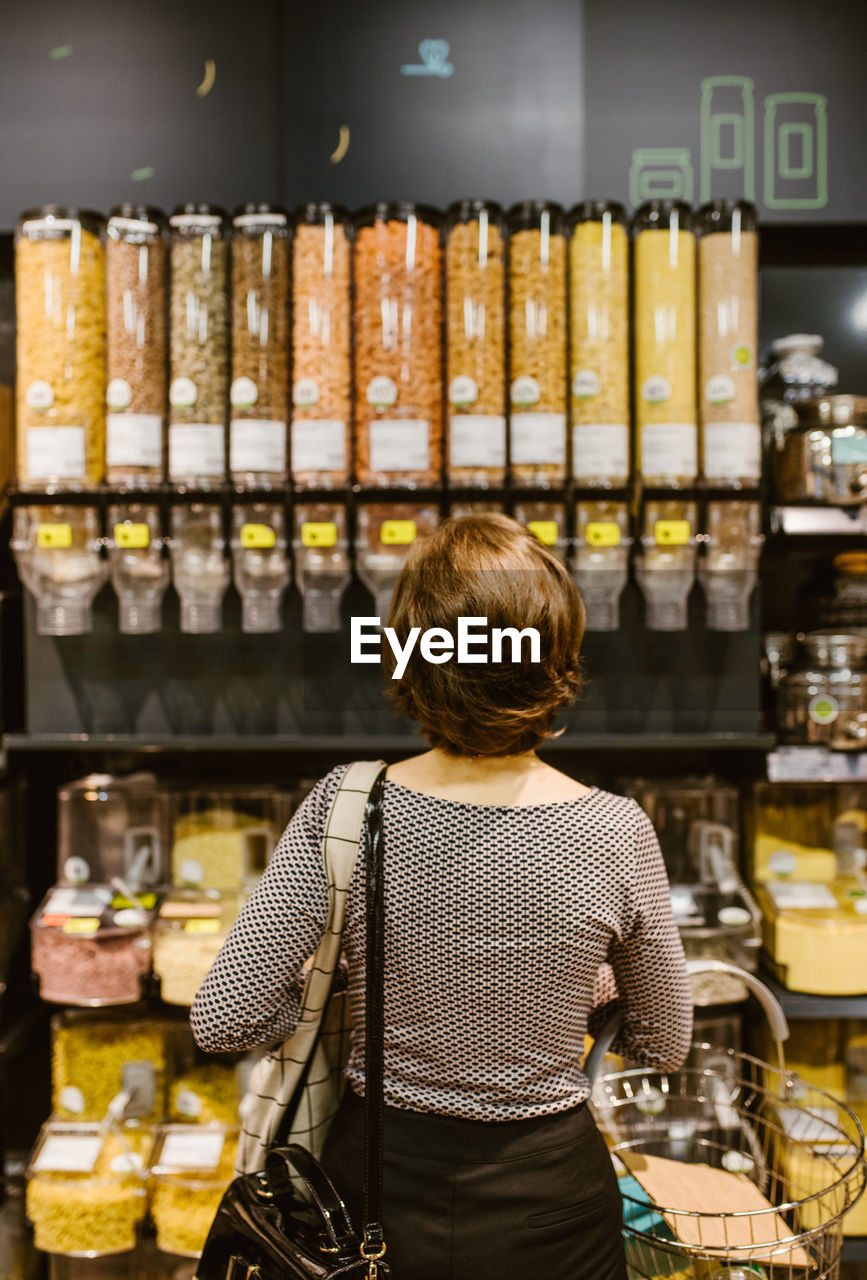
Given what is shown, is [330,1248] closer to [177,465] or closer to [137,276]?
[177,465]

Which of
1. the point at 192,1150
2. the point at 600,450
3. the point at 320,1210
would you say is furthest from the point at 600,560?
the point at 192,1150

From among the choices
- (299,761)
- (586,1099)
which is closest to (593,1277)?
(586,1099)

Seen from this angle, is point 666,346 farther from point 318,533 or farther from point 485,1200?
point 485,1200

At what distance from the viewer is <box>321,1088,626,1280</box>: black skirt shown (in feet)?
3.42

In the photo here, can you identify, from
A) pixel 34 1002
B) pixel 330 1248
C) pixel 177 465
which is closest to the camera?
pixel 330 1248

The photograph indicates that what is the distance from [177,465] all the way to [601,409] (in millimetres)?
781

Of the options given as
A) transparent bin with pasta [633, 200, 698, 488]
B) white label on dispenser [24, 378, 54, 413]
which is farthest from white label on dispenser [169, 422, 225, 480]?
transparent bin with pasta [633, 200, 698, 488]

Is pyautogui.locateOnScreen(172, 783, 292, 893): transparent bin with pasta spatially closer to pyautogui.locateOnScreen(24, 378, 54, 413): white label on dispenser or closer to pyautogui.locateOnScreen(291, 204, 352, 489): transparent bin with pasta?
pyautogui.locateOnScreen(291, 204, 352, 489): transparent bin with pasta

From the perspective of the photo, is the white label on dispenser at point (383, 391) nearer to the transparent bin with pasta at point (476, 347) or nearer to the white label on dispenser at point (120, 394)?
the transparent bin with pasta at point (476, 347)

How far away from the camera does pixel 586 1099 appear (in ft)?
3.72

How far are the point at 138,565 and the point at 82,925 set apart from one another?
674 millimetres

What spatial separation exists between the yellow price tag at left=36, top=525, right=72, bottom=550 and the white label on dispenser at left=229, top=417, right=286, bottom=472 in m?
0.33

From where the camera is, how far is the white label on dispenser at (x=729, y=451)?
68.1 inches

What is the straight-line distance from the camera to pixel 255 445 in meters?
1.71
